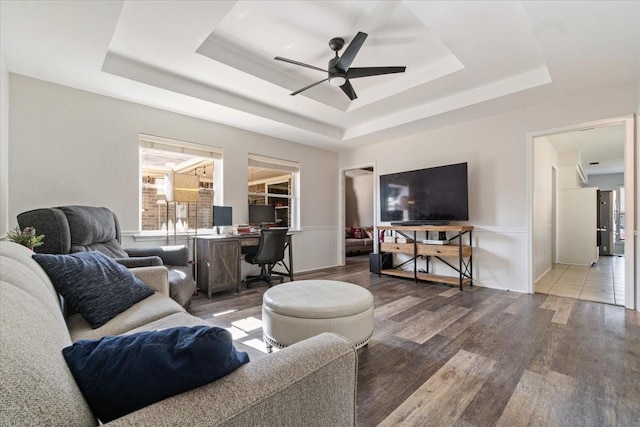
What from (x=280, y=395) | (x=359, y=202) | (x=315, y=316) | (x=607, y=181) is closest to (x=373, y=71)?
(x=315, y=316)

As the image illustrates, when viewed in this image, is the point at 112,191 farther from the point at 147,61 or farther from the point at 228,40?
the point at 228,40

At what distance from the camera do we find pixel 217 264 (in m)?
3.71

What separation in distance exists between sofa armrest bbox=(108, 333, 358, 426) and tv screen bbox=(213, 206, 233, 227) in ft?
11.5

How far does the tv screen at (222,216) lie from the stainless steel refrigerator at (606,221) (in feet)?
32.0

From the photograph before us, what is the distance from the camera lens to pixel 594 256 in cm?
595

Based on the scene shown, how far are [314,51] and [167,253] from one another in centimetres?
276

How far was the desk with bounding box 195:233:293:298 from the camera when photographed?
3.65m

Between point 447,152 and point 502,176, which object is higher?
point 447,152

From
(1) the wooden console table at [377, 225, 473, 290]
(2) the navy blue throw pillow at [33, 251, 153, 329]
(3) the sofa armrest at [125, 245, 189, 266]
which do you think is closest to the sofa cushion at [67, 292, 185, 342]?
(2) the navy blue throw pillow at [33, 251, 153, 329]

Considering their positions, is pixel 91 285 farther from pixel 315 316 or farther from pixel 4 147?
pixel 4 147

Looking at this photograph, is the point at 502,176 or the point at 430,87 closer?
the point at 430,87

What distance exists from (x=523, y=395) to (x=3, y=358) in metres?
2.21

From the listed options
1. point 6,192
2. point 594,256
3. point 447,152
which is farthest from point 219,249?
point 594,256

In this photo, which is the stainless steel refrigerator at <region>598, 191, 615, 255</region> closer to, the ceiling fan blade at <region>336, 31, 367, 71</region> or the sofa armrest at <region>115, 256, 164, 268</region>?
the ceiling fan blade at <region>336, 31, 367, 71</region>
